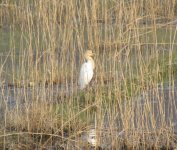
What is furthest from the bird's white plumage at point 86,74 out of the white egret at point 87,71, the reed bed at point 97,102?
the reed bed at point 97,102

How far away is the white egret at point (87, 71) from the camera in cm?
786

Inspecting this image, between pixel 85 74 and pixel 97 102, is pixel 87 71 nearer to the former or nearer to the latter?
pixel 85 74

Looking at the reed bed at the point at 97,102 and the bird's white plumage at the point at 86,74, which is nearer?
the reed bed at the point at 97,102

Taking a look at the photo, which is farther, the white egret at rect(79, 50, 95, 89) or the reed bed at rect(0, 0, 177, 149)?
the white egret at rect(79, 50, 95, 89)

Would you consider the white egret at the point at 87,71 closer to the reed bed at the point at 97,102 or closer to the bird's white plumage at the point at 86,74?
the bird's white plumage at the point at 86,74

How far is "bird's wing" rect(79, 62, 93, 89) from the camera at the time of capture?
25.7 ft

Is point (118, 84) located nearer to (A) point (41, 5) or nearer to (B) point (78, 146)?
(B) point (78, 146)

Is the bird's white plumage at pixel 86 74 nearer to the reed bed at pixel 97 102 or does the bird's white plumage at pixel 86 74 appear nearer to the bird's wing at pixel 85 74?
the bird's wing at pixel 85 74

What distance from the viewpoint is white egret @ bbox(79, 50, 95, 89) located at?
25.8ft

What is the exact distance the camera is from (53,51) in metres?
6.61

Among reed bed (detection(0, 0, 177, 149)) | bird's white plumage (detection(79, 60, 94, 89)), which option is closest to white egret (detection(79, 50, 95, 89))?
bird's white plumage (detection(79, 60, 94, 89))

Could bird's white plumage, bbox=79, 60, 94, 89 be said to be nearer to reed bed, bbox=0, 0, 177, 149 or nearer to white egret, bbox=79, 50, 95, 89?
white egret, bbox=79, 50, 95, 89

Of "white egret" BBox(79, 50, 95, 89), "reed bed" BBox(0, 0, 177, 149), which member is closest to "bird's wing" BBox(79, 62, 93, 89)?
"white egret" BBox(79, 50, 95, 89)

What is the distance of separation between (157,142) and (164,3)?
6.15 meters
